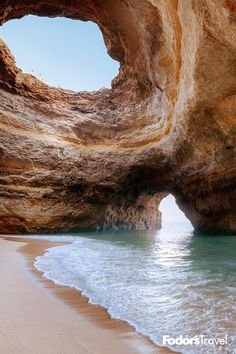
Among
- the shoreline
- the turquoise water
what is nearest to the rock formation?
the turquoise water

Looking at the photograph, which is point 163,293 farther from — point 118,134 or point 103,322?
point 118,134

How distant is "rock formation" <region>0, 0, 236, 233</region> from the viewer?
8148mm

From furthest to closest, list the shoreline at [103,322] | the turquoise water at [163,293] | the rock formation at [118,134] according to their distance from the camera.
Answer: the rock formation at [118,134] → the turquoise water at [163,293] → the shoreline at [103,322]

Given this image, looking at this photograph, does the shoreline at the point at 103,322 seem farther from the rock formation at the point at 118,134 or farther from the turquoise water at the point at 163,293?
the rock formation at the point at 118,134

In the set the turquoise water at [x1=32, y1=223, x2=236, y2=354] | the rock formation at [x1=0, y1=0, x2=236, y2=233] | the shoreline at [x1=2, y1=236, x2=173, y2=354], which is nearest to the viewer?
the shoreline at [x1=2, y1=236, x2=173, y2=354]

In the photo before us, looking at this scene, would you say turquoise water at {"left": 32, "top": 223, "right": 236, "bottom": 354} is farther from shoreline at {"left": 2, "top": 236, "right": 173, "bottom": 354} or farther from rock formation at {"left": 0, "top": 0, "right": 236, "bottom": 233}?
rock formation at {"left": 0, "top": 0, "right": 236, "bottom": 233}

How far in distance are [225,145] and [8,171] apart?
24.4 ft

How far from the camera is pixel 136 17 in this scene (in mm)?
8695

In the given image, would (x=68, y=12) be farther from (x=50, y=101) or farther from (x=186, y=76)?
(x=186, y=76)

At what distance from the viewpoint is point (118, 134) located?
40.7 feet

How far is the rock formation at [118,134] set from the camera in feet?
26.7

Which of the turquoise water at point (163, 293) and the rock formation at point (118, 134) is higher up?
the rock formation at point (118, 134)

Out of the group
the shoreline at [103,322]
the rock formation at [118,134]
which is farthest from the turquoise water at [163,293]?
the rock formation at [118,134]

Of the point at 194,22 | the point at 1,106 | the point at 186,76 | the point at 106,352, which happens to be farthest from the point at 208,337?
the point at 1,106
